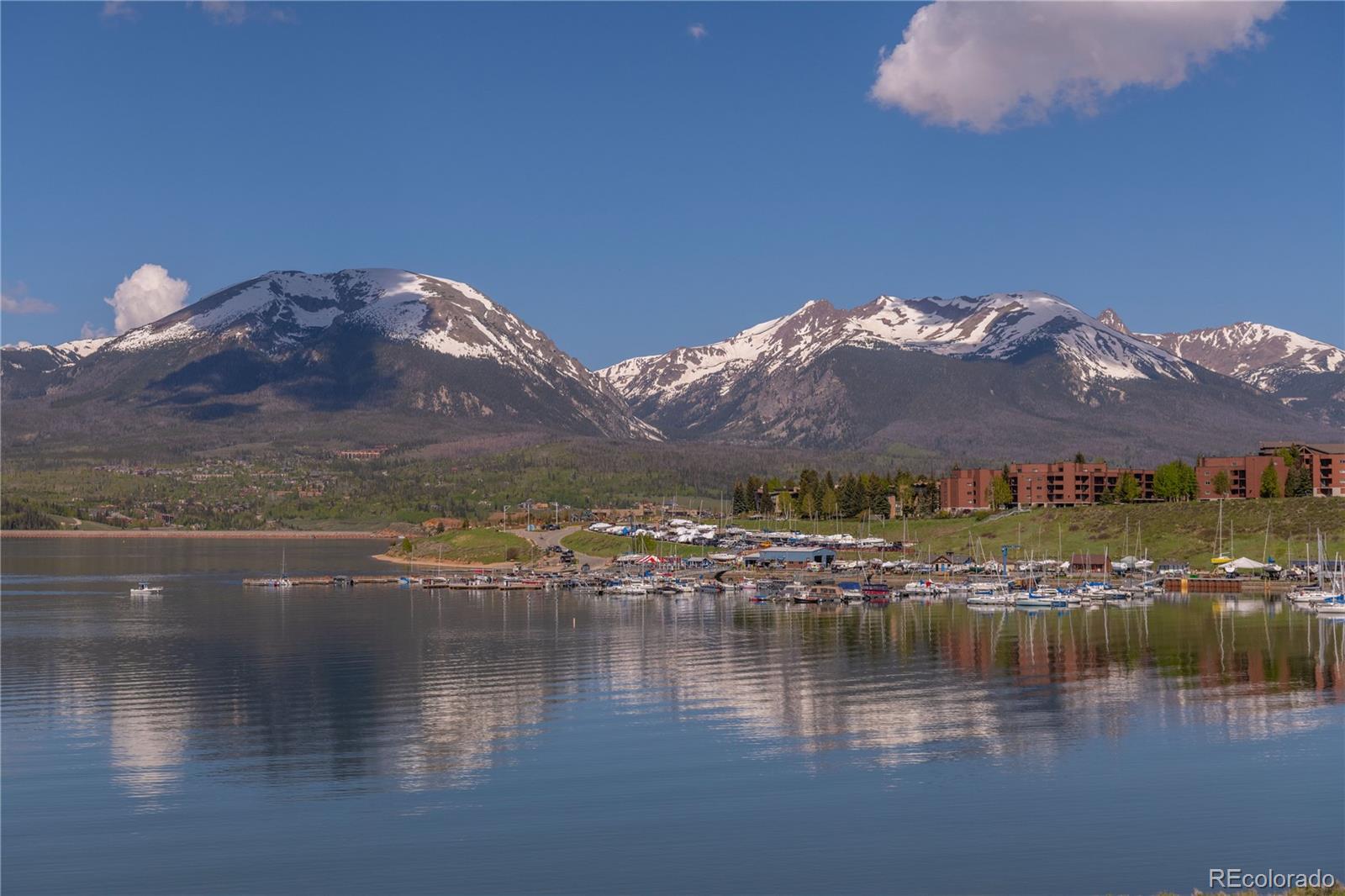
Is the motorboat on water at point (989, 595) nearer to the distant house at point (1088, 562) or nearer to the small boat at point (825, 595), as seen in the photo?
the small boat at point (825, 595)

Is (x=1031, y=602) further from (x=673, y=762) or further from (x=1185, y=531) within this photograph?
(x=673, y=762)

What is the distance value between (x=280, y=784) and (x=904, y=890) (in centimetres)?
2599

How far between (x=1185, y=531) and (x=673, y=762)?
13870 centimetres

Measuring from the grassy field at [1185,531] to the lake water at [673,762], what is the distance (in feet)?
209

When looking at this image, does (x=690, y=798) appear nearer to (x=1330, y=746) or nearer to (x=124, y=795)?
(x=124, y=795)

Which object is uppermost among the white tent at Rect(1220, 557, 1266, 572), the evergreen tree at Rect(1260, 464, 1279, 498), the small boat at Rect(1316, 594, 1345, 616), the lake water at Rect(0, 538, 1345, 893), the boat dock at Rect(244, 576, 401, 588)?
the evergreen tree at Rect(1260, 464, 1279, 498)

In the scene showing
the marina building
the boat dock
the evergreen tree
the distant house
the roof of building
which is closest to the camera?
the distant house

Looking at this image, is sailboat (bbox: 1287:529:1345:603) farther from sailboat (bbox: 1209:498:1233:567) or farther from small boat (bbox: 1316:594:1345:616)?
sailboat (bbox: 1209:498:1233:567)

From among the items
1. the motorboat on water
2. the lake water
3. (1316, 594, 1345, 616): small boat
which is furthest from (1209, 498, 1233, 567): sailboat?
the lake water

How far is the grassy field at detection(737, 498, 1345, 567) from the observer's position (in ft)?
558

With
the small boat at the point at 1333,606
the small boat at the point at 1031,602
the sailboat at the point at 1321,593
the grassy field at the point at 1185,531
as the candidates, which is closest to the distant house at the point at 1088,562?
the grassy field at the point at 1185,531
